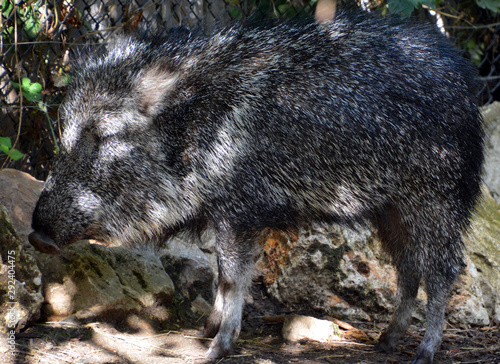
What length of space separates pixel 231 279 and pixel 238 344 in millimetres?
436

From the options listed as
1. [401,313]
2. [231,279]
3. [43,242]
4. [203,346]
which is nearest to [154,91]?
[43,242]

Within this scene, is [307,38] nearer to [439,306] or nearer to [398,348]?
[439,306]

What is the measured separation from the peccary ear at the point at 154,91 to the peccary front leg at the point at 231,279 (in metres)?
0.68

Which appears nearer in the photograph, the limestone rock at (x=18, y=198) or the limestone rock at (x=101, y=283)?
the limestone rock at (x=101, y=283)

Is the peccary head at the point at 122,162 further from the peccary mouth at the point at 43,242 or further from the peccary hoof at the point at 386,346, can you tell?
the peccary hoof at the point at 386,346

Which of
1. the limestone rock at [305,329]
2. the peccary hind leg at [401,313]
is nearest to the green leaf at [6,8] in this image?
the limestone rock at [305,329]

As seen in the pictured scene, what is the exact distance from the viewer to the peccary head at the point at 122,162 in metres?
2.57

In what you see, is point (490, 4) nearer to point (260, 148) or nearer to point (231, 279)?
point (260, 148)

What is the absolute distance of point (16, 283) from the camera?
7.69 feet

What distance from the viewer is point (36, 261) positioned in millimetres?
2627

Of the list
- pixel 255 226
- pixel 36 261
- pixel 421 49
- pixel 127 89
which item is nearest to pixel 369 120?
pixel 421 49

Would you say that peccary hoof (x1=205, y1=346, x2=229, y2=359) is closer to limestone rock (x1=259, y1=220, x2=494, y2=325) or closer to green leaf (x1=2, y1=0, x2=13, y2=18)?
limestone rock (x1=259, y1=220, x2=494, y2=325)

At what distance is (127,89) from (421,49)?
5.00ft

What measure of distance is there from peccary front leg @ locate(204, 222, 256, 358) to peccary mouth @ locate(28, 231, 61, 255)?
2.50 ft
